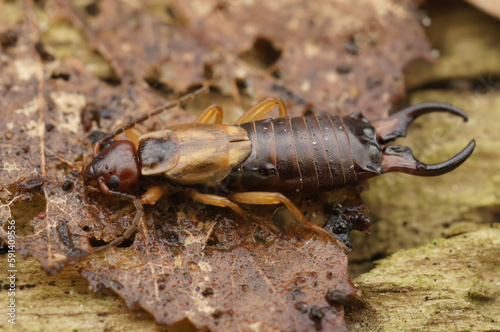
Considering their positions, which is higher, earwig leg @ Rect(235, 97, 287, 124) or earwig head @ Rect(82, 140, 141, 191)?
earwig leg @ Rect(235, 97, 287, 124)

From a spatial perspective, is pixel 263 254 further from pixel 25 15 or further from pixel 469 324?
pixel 25 15

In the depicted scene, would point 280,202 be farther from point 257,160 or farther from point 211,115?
point 211,115

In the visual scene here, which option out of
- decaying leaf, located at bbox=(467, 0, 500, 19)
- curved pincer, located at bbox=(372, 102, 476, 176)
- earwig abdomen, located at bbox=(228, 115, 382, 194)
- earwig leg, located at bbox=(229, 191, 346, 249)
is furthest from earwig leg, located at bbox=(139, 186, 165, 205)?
decaying leaf, located at bbox=(467, 0, 500, 19)

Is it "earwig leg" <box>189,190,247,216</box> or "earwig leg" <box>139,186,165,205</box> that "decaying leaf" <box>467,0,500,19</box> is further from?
"earwig leg" <box>139,186,165,205</box>

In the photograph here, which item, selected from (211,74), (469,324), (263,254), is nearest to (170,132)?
(211,74)

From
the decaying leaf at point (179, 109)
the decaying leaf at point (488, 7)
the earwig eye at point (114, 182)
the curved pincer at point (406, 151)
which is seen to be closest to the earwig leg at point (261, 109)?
the decaying leaf at point (179, 109)

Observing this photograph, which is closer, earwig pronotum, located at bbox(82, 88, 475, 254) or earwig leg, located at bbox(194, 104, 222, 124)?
earwig pronotum, located at bbox(82, 88, 475, 254)
